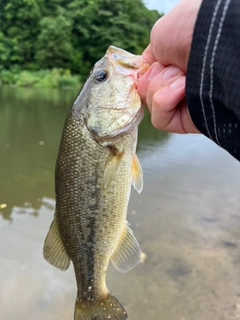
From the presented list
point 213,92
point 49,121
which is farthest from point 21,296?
point 49,121

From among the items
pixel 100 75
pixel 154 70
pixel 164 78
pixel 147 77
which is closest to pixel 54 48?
pixel 100 75

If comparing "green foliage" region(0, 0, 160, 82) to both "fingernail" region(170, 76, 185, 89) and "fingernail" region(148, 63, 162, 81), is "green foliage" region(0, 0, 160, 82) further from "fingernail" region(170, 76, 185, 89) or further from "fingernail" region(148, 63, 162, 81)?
"fingernail" region(170, 76, 185, 89)

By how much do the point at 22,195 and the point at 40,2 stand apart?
141 feet

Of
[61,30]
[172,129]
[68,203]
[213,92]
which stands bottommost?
[61,30]

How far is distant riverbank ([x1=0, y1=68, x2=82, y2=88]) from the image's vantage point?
32.3 metres

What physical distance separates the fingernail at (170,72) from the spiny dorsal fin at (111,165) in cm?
64

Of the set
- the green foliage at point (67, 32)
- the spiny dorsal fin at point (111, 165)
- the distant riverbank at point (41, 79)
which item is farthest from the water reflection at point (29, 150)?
the green foliage at point (67, 32)

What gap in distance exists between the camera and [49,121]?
14.1 meters

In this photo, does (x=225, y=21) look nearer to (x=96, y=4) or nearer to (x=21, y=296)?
(x=21, y=296)

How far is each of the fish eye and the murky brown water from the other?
268cm

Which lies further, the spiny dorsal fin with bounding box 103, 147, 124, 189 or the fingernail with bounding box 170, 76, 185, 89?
the spiny dorsal fin with bounding box 103, 147, 124, 189

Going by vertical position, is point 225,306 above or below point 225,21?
below

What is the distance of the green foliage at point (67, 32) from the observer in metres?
38.2

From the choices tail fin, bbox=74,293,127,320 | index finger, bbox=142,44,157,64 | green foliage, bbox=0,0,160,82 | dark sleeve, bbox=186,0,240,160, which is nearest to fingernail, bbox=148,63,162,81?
index finger, bbox=142,44,157,64
